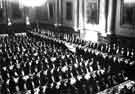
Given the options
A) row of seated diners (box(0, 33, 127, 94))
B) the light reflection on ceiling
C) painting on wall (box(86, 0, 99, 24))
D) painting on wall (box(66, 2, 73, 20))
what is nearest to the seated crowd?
row of seated diners (box(0, 33, 127, 94))

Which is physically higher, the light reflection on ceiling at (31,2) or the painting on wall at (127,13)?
the light reflection on ceiling at (31,2)

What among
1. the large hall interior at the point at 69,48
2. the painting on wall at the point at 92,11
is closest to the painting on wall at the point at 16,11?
the large hall interior at the point at 69,48

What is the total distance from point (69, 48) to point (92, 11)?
3591 mm

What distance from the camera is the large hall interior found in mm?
4114

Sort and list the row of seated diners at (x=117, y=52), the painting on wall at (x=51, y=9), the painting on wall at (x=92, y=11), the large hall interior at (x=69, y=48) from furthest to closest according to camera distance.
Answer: the painting on wall at (x=51, y=9) → the painting on wall at (x=92, y=11) → the row of seated diners at (x=117, y=52) → the large hall interior at (x=69, y=48)

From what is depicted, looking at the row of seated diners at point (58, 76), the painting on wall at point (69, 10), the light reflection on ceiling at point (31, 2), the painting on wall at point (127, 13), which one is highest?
the light reflection on ceiling at point (31, 2)

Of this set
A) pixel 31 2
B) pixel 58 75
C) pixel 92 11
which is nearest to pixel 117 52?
pixel 58 75

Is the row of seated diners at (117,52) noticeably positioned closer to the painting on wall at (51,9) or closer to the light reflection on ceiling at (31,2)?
the painting on wall at (51,9)

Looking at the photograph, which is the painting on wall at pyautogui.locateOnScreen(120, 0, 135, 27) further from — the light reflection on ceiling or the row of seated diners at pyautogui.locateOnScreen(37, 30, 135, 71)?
the light reflection on ceiling

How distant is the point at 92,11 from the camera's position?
1045 centimetres

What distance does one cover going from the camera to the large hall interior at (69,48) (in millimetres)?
4114

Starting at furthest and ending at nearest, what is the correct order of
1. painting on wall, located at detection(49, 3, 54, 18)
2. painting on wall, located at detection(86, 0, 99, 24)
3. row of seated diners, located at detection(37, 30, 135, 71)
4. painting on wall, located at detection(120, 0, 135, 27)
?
1. painting on wall, located at detection(49, 3, 54, 18)
2. painting on wall, located at detection(86, 0, 99, 24)
3. painting on wall, located at detection(120, 0, 135, 27)
4. row of seated diners, located at detection(37, 30, 135, 71)

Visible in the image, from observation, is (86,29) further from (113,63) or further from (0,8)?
(0,8)

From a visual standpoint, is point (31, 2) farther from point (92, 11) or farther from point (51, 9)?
point (92, 11)
